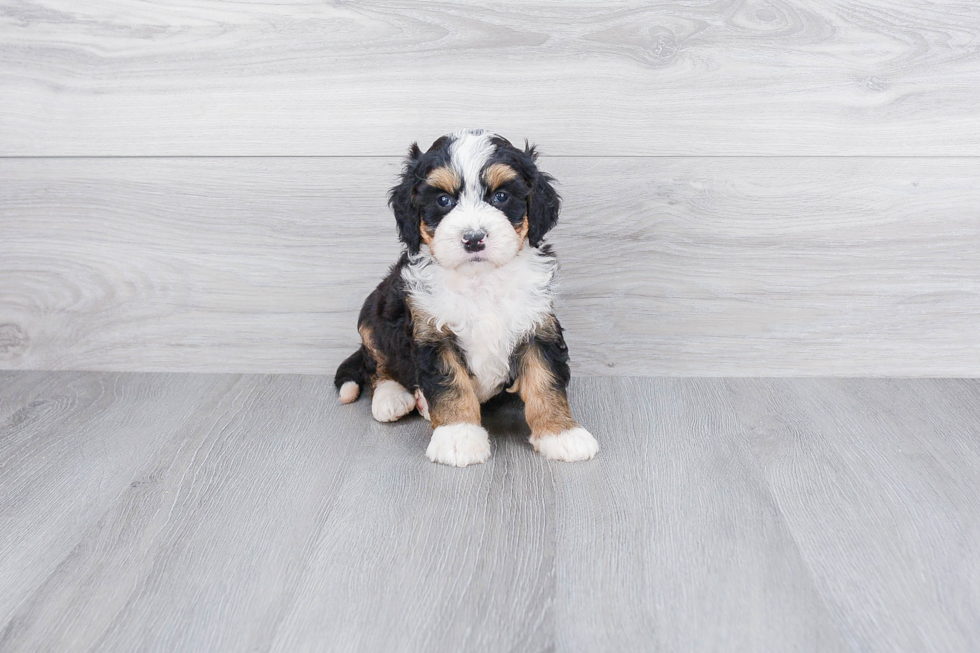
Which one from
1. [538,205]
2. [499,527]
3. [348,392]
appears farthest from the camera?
[348,392]

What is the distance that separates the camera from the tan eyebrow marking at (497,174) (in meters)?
1.73

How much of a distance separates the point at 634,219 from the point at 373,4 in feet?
3.05

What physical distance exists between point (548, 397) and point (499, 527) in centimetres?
41

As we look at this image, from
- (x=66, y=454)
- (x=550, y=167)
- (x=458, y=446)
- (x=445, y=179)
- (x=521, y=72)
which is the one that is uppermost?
(x=521, y=72)

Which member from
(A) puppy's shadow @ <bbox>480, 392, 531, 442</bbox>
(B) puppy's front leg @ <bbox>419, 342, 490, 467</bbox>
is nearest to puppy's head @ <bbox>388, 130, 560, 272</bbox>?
(B) puppy's front leg @ <bbox>419, 342, 490, 467</bbox>

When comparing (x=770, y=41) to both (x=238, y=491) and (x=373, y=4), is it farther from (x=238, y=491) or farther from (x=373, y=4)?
(x=238, y=491)

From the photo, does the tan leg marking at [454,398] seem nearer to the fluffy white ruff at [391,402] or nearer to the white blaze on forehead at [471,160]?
the fluffy white ruff at [391,402]

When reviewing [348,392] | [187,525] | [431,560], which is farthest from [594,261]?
[187,525]

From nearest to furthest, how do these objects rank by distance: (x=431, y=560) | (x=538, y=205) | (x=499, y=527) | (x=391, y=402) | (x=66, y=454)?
(x=431, y=560)
(x=499, y=527)
(x=538, y=205)
(x=66, y=454)
(x=391, y=402)

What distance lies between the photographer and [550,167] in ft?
7.41

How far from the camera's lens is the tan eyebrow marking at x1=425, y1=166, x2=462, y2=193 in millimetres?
1737

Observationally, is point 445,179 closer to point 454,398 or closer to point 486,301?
point 486,301

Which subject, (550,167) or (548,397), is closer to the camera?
(548,397)

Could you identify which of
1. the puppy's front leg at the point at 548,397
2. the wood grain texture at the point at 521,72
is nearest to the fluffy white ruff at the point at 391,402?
the puppy's front leg at the point at 548,397
